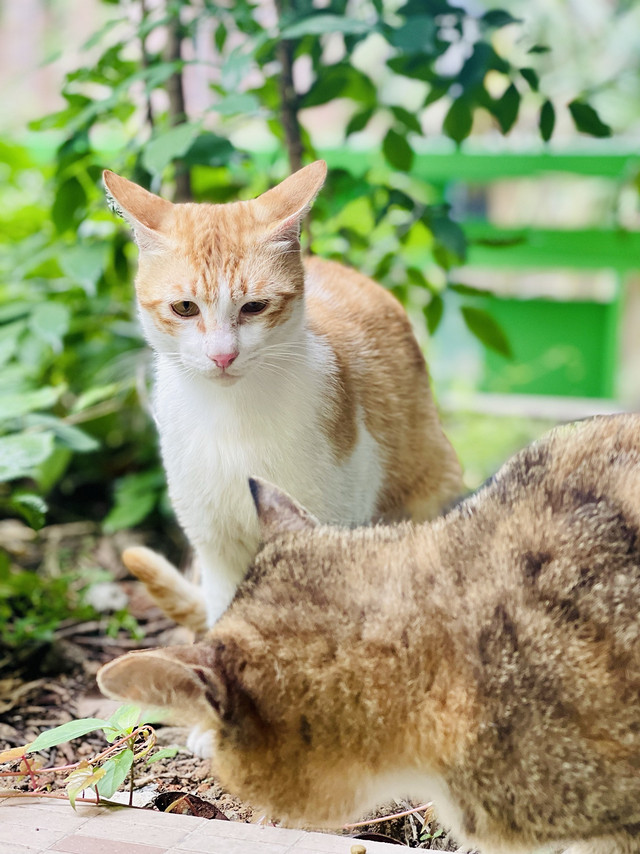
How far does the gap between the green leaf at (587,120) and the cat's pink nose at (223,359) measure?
1903 mm

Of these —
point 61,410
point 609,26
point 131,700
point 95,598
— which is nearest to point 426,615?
point 131,700

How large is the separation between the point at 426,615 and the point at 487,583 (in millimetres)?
136

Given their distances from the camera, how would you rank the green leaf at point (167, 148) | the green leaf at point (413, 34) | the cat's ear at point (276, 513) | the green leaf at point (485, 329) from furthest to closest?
1. the green leaf at point (485, 329)
2. the green leaf at point (413, 34)
3. the green leaf at point (167, 148)
4. the cat's ear at point (276, 513)

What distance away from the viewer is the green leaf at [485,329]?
12.7ft

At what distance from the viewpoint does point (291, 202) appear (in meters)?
2.38

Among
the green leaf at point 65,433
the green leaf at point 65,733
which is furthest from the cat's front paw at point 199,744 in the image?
the green leaf at point 65,433

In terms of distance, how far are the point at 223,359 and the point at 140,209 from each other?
468 mm

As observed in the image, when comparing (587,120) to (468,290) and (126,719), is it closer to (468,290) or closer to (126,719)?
(468,290)

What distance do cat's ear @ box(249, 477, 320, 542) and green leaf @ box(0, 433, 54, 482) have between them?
1.12 metres

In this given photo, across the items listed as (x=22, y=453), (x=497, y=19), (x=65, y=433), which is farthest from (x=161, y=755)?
(x=497, y=19)

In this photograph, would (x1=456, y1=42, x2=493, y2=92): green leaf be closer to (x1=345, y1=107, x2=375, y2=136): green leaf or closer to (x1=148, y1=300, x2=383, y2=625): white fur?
(x1=345, y1=107, x2=375, y2=136): green leaf

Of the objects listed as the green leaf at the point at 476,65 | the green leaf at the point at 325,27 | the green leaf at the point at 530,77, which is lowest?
the green leaf at the point at 530,77

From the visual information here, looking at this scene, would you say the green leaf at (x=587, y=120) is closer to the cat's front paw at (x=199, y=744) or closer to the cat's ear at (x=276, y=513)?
the cat's ear at (x=276, y=513)

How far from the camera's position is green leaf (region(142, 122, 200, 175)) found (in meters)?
2.64
